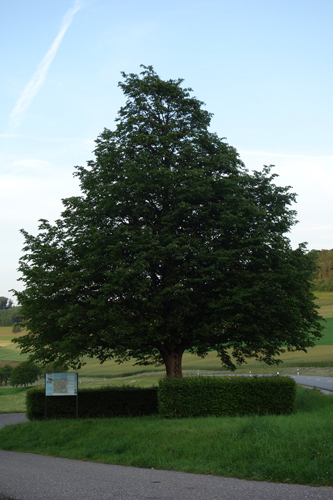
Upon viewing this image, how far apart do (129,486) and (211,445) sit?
11.1 feet

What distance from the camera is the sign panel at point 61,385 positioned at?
21248 millimetres

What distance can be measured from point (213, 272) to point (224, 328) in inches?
132

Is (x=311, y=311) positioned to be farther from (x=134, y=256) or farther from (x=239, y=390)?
(x=134, y=256)

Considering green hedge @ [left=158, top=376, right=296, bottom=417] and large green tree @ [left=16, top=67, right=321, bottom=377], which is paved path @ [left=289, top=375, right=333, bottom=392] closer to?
large green tree @ [left=16, top=67, right=321, bottom=377]

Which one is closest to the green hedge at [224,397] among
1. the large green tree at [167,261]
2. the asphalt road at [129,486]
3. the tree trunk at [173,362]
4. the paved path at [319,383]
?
the large green tree at [167,261]

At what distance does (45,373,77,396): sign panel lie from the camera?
21248 mm

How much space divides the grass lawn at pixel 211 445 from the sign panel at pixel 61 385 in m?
2.77

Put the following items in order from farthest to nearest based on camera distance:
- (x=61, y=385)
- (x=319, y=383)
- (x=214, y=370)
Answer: (x=214, y=370)
(x=319, y=383)
(x=61, y=385)

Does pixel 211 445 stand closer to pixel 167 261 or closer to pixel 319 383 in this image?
pixel 167 261

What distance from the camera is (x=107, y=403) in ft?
74.0

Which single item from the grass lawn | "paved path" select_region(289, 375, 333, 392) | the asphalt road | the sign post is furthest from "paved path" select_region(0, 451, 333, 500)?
"paved path" select_region(289, 375, 333, 392)

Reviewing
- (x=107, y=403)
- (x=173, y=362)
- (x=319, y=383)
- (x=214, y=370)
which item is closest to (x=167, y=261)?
(x=173, y=362)

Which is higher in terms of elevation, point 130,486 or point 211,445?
point 211,445

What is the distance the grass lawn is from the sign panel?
2.77 meters
